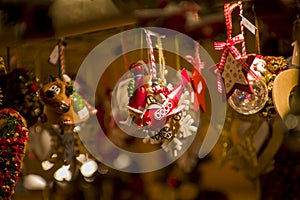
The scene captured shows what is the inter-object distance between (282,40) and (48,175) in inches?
25.8

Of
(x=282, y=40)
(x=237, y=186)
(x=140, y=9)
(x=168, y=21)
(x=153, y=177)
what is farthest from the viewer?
(x=153, y=177)

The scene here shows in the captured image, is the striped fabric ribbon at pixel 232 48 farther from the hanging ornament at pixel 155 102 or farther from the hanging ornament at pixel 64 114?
the hanging ornament at pixel 64 114

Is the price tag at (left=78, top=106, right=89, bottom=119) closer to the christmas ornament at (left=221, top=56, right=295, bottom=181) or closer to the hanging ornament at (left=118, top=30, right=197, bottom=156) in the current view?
the hanging ornament at (left=118, top=30, right=197, bottom=156)

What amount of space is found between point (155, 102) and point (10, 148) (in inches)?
9.4

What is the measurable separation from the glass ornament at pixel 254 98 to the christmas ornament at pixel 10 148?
0.35 m

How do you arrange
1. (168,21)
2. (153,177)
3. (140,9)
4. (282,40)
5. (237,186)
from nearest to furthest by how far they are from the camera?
(140,9), (168,21), (282,40), (237,186), (153,177)

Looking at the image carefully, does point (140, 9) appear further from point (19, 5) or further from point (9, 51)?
point (9, 51)

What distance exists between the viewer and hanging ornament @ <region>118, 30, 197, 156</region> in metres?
0.94

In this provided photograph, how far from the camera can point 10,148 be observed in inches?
36.6

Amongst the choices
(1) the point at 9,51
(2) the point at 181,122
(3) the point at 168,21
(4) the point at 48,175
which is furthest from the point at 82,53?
(2) the point at 181,122

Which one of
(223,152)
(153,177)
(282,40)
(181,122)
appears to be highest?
(282,40)

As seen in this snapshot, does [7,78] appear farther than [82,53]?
No

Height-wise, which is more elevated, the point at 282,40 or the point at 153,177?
the point at 282,40

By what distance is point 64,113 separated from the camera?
1.05m
